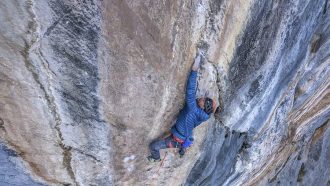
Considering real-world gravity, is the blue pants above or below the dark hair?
below

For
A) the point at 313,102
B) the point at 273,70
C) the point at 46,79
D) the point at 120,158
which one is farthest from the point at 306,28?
the point at 46,79

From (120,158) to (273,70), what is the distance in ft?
9.47

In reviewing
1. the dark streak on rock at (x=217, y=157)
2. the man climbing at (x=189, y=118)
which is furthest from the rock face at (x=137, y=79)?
the man climbing at (x=189, y=118)

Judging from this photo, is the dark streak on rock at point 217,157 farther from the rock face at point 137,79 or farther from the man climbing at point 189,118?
the man climbing at point 189,118

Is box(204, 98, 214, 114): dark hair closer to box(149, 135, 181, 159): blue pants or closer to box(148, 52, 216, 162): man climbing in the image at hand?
box(148, 52, 216, 162): man climbing

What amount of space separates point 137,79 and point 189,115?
3.52ft

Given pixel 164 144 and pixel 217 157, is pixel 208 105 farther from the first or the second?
pixel 217 157

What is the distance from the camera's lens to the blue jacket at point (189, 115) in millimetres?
5000

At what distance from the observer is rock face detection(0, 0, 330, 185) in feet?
12.6

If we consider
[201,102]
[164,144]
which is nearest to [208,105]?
[201,102]

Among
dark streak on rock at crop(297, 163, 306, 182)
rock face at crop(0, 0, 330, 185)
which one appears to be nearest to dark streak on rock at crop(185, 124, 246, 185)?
rock face at crop(0, 0, 330, 185)

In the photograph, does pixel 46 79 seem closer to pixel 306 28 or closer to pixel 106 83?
pixel 106 83

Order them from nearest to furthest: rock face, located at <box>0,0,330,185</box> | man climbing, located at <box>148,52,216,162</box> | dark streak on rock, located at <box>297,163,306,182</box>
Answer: rock face, located at <box>0,0,330,185</box>, man climbing, located at <box>148,52,216,162</box>, dark streak on rock, located at <box>297,163,306,182</box>

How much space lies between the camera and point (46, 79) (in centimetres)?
413
